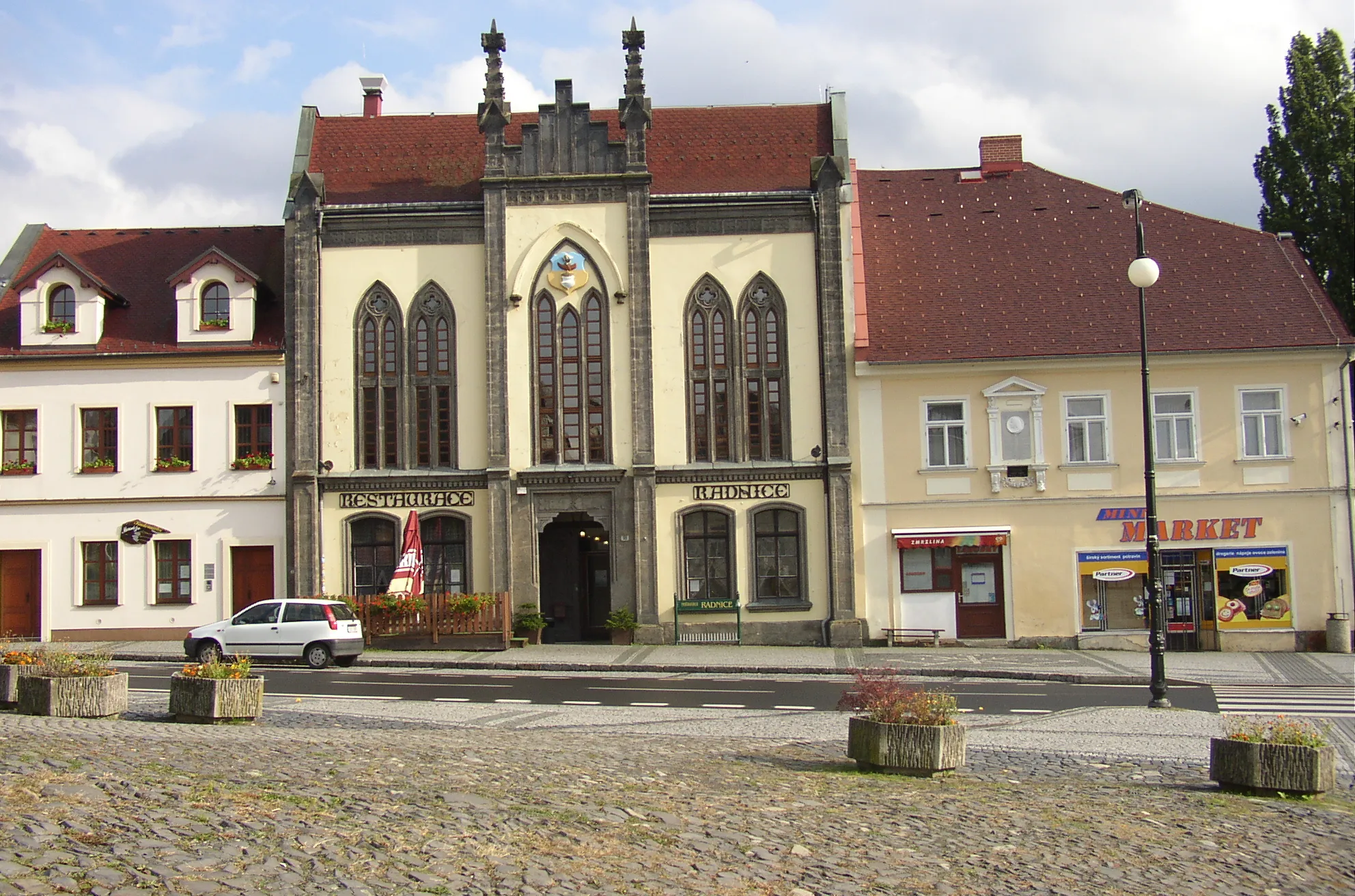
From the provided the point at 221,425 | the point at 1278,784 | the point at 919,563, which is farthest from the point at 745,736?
the point at 221,425

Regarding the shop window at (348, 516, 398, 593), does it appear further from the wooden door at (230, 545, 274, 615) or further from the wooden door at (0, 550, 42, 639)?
the wooden door at (0, 550, 42, 639)

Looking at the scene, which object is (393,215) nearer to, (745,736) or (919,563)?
(919,563)

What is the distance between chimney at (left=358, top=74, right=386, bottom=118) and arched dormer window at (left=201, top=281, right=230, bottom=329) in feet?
24.6

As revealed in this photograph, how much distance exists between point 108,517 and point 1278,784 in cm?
2837

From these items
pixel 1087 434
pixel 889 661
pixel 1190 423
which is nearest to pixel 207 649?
pixel 889 661

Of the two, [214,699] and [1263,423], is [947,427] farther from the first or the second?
[214,699]

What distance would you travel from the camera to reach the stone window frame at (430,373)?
32.9 meters

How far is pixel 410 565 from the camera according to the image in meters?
31.2

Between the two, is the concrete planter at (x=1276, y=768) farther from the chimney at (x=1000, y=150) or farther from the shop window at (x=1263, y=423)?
the chimney at (x=1000, y=150)

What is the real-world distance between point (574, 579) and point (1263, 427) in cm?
1718

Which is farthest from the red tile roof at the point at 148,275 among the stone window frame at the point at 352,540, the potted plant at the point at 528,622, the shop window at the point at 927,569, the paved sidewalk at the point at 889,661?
the shop window at the point at 927,569

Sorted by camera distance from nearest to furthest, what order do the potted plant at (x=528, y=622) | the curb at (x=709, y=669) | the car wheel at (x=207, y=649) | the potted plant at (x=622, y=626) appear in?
the curb at (x=709, y=669), the car wheel at (x=207, y=649), the potted plant at (x=528, y=622), the potted plant at (x=622, y=626)

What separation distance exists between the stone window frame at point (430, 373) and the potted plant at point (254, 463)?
3.35 meters

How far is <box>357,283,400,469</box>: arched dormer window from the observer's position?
33.0 metres
